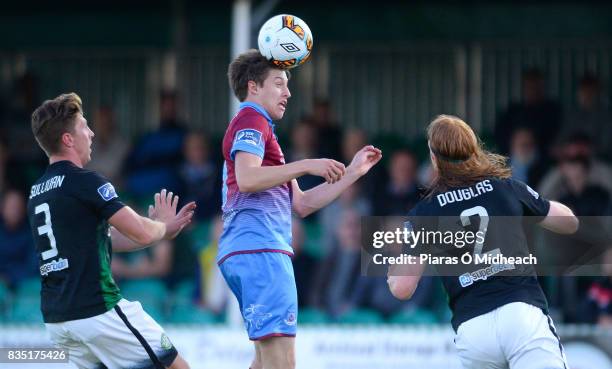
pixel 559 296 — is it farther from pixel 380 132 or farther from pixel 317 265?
pixel 380 132

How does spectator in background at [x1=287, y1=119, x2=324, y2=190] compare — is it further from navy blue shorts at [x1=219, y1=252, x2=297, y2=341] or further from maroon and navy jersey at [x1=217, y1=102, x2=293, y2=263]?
navy blue shorts at [x1=219, y1=252, x2=297, y2=341]

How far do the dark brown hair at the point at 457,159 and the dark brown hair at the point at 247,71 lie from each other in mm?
1011

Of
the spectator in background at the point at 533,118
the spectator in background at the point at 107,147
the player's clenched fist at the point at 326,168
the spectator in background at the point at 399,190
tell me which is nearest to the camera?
the player's clenched fist at the point at 326,168

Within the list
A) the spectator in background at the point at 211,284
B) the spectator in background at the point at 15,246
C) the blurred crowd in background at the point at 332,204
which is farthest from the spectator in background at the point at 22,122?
the spectator in background at the point at 211,284

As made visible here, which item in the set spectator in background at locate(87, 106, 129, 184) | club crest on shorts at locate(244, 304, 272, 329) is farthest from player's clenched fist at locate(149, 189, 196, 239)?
spectator in background at locate(87, 106, 129, 184)

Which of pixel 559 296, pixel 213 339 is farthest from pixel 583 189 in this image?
pixel 213 339

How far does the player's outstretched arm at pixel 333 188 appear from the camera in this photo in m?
6.74

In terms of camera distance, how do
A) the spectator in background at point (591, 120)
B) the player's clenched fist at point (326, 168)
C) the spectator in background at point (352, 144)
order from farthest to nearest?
the spectator in background at point (591, 120) < the spectator in background at point (352, 144) < the player's clenched fist at point (326, 168)

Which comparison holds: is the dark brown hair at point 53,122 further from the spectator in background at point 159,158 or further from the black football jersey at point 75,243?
the spectator in background at point 159,158

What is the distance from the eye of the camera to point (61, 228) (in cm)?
645

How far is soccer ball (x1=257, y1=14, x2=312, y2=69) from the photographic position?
6812 millimetres

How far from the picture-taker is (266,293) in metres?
6.52

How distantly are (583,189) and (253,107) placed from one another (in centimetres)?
565

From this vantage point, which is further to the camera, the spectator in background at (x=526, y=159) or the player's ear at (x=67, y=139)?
the spectator in background at (x=526, y=159)
